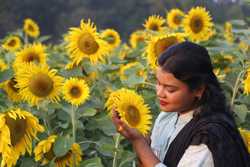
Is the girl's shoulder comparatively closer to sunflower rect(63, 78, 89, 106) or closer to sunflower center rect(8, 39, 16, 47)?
sunflower rect(63, 78, 89, 106)

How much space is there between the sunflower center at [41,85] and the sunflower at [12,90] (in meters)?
0.35

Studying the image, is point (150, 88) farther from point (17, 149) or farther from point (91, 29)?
point (17, 149)

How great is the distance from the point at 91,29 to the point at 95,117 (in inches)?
17.9

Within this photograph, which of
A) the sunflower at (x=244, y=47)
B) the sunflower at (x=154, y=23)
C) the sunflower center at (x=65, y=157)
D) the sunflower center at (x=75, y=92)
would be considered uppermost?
the sunflower at (x=154, y=23)

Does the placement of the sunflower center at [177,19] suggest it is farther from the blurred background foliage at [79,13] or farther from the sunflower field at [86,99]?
the blurred background foliage at [79,13]

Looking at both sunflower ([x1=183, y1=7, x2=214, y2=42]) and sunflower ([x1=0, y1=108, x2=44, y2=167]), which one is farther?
sunflower ([x1=183, y1=7, x2=214, y2=42])

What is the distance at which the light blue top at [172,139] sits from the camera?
221 cm

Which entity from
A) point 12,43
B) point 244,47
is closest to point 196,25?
point 244,47

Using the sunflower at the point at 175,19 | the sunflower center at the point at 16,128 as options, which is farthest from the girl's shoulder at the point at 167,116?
the sunflower at the point at 175,19

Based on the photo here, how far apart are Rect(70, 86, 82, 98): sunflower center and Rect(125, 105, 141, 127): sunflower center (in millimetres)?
539

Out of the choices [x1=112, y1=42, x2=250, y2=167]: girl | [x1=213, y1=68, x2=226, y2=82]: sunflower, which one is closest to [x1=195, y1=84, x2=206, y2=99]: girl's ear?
[x1=112, y1=42, x2=250, y2=167]: girl

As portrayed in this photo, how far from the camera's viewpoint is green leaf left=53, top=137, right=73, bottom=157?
2.71 m

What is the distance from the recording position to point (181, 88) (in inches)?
91.3

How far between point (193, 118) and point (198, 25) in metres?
1.62
